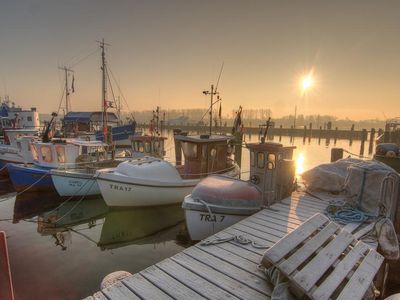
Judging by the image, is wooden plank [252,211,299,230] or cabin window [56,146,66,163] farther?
cabin window [56,146,66,163]

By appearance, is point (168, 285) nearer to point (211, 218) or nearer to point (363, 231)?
point (211, 218)

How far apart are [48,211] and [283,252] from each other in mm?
13795

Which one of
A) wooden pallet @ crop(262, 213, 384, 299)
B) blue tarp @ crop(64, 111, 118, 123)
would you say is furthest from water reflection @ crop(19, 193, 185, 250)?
blue tarp @ crop(64, 111, 118, 123)

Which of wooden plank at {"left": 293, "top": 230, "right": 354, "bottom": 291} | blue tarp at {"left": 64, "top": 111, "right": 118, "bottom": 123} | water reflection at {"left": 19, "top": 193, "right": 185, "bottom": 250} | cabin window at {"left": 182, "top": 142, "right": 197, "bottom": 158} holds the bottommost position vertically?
water reflection at {"left": 19, "top": 193, "right": 185, "bottom": 250}

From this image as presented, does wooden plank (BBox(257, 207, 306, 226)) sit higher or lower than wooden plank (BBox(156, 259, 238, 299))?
lower

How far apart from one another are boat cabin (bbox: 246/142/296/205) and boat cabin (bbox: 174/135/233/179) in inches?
151

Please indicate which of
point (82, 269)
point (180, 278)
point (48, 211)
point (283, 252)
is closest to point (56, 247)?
point (82, 269)

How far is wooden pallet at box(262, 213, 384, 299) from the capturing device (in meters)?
4.04

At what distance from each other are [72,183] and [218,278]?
42.1ft

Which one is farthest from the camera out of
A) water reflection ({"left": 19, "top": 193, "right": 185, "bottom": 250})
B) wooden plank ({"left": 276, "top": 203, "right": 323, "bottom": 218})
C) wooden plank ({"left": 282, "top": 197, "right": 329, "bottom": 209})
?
water reflection ({"left": 19, "top": 193, "right": 185, "bottom": 250})

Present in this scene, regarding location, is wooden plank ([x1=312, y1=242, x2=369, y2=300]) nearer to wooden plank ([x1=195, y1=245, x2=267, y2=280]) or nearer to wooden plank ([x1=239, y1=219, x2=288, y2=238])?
wooden plank ([x1=195, y1=245, x2=267, y2=280])

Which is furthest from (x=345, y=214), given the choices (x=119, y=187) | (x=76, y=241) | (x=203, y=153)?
(x=76, y=241)

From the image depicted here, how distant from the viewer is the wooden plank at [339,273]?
3.91 metres

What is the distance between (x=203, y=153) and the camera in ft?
44.1
